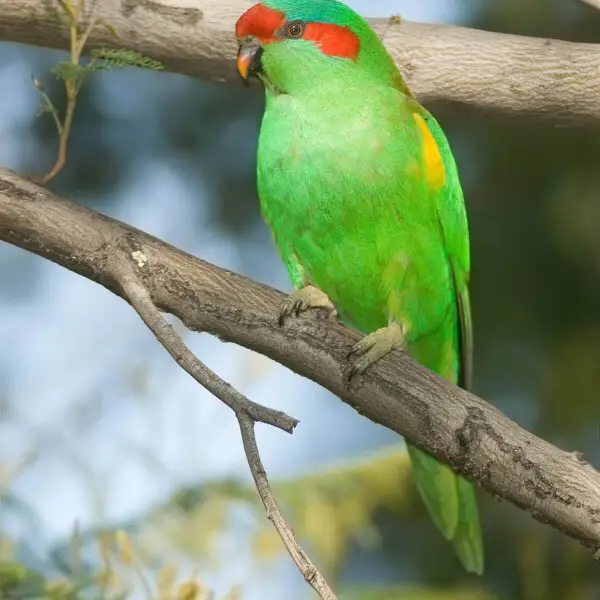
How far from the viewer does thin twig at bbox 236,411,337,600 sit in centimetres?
151

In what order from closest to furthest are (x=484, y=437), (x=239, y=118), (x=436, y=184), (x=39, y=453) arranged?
(x=484, y=437)
(x=39, y=453)
(x=436, y=184)
(x=239, y=118)

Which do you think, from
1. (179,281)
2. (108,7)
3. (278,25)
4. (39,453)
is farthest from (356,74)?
(39,453)

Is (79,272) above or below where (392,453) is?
above

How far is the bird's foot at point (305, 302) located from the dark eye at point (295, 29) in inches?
27.1

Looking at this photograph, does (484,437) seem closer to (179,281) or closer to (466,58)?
(179,281)

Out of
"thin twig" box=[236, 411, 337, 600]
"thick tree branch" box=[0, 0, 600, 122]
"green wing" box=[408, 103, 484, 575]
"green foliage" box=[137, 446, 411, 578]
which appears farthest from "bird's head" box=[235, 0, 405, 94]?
"thin twig" box=[236, 411, 337, 600]

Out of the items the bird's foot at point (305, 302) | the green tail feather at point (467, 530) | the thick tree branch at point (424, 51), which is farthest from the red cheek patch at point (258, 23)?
the green tail feather at point (467, 530)

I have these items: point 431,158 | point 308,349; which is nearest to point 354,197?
point 431,158

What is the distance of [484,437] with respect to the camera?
2150 mm

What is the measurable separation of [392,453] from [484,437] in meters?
1.30

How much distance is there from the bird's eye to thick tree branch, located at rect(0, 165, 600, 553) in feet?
2.76

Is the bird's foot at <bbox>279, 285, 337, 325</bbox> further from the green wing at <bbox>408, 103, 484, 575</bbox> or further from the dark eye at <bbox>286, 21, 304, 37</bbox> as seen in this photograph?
the dark eye at <bbox>286, 21, 304, 37</bbox>

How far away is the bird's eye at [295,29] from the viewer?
2744mm

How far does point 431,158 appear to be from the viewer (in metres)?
2.67
